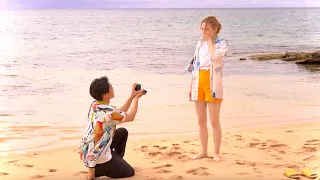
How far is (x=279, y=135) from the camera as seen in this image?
7.52 metres

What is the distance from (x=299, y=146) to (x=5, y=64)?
1819cm

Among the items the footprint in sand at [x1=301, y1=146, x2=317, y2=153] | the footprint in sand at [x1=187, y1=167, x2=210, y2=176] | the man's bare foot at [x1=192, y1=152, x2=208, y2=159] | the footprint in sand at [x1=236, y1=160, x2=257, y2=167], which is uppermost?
the man's bare foot at [x1=192, y1=152, x2=208, y2=159]

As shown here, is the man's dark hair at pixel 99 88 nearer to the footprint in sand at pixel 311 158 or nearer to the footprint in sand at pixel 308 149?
the footprint in sand at pixel 311 158

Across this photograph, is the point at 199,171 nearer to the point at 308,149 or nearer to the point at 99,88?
the point at 99,88

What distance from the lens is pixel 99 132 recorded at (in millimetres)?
4934

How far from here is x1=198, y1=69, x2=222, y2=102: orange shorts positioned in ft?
18.3

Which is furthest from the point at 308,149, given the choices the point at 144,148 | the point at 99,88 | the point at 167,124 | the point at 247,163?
the point at 99,88

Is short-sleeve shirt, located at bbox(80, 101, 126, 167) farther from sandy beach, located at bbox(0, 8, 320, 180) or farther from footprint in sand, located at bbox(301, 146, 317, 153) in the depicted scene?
footprint in sand, located at bbox(301, 146, 317, 153)

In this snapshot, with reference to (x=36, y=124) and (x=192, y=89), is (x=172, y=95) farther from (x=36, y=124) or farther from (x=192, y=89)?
(x=192, y=89)

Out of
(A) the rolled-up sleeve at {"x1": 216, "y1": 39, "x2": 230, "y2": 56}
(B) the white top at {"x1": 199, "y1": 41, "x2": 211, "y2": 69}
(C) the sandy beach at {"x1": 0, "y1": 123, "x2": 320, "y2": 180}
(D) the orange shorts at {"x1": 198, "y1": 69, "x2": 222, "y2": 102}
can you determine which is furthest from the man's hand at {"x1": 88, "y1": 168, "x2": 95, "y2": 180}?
(A) the rolled-up sleeve at {"x1": 216, "y1": 39, "x2": 230, "y2": 56}

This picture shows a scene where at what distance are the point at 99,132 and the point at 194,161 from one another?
147cm

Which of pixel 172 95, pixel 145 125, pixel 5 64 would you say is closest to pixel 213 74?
pixel 145 125

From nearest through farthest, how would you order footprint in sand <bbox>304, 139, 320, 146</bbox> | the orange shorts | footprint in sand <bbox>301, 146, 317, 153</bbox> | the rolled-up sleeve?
the rolled-up sleeve, the orange shorts, footprint in sand <bbox>301, 146, 317, 153</bbox>, footprint in sand <bbox>304, 139, 320, 146</bbox>

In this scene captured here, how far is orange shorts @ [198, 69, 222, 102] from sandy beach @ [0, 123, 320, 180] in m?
0.81
